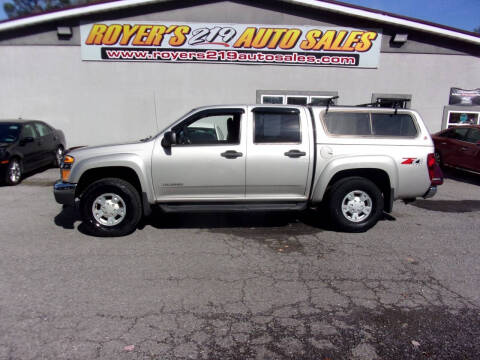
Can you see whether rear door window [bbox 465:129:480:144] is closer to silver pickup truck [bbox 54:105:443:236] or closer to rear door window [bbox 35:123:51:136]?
silver pickup truck [bbox 54:105:443:236]

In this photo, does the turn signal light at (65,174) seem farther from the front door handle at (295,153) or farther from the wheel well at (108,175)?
the front door handle at (295,153)

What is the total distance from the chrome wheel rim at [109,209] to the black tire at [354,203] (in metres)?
3.03

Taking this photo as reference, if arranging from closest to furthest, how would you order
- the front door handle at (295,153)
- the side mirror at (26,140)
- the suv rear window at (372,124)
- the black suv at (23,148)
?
the front door handle at (295,153), the suv rear window at (372,124), the black suv at (23,148), the side mirror at (26,140)

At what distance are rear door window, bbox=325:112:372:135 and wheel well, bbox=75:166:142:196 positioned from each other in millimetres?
2924

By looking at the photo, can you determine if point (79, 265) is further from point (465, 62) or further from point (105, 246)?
point (465, 62)

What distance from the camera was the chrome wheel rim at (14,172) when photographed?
756cm

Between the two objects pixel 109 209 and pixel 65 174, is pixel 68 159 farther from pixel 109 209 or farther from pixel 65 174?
pixel 109 209

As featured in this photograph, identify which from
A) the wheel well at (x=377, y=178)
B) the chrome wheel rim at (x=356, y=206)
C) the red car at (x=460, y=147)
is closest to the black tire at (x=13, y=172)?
the wheel well at (x=377, y=178)

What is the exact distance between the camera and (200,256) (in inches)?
159

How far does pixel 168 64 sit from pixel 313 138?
758cm

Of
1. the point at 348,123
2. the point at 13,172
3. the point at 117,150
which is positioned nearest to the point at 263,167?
the point at 348,123

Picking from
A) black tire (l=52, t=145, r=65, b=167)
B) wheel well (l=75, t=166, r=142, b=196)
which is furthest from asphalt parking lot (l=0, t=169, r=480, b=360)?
black tire (l=52, t=145, r=65, b=167)

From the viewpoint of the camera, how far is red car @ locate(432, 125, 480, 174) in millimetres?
8641

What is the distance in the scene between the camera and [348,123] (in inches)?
192
